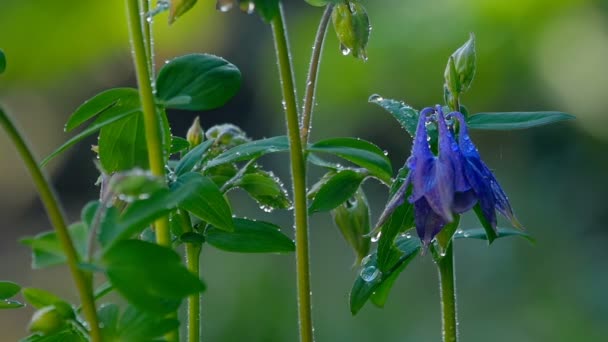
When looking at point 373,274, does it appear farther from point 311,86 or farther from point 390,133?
point 390,133

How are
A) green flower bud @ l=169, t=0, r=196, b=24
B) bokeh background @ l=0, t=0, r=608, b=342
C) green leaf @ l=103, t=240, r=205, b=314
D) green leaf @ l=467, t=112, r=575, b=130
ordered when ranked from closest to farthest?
1. green leaf @ l=103, t=240, r=205, b=314
2. green flower bud @ l=169, t=0, r=196, b=24
3. green leaf @ l=467, t=112, r=575, b=130
4. bokeh background @ l=0, t=0, r=608, b=342

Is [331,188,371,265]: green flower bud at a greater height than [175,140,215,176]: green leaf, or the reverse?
[175,140,215,176]: green leaf

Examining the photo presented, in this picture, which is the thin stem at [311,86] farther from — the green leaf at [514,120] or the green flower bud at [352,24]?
the green leaf at [514,120]

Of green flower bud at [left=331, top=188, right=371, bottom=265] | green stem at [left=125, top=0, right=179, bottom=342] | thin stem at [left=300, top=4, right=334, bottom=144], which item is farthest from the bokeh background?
green stem at [left=125, top=0, right=179, bottom=342]

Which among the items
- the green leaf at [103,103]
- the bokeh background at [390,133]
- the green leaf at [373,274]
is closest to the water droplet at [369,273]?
the green leaf at [373,274]

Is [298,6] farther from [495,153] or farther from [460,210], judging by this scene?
[460,210]

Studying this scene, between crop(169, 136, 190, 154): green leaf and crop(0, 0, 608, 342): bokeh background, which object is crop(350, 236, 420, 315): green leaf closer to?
crop(169, 136, 190, 154): green leaf

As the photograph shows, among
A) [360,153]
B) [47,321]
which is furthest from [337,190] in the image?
[47,321]
